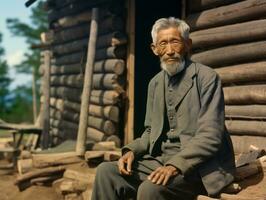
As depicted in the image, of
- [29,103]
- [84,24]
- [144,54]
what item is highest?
[84,24]

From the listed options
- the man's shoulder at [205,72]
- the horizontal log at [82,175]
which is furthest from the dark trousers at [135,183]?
the horizontal log at [82,175]

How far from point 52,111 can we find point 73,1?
335 cm

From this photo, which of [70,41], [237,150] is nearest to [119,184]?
[237,150]

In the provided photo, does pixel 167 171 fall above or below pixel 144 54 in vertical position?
below

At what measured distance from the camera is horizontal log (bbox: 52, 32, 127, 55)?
9188mm

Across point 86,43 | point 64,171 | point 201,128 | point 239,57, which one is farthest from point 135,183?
point 86,43

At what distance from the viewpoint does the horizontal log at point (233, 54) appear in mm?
6436

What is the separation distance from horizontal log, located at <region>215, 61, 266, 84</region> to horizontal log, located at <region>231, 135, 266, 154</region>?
0.72 metres

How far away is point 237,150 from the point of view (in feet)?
21.4

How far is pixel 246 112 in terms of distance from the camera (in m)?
6.53

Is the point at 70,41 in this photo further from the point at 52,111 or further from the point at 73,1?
the point at 52,111

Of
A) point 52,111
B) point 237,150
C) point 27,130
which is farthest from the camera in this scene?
point 52,111

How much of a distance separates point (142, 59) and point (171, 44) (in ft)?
19.7

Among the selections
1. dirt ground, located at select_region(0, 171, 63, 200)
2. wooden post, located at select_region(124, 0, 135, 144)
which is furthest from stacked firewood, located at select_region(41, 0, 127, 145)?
dirt ground, located at select_region(0, 171, 63, 200)
